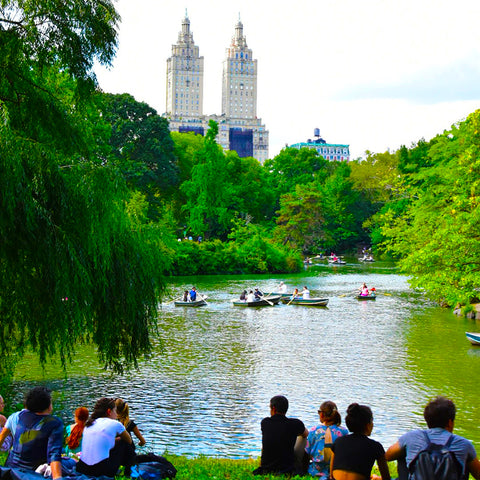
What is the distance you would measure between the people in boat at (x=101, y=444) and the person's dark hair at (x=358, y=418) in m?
2.27

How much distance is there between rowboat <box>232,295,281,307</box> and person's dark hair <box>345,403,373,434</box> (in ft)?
83.5

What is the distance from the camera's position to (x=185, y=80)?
191750mm

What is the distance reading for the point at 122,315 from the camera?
10.3 m

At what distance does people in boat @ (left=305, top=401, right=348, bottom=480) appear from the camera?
6.72m

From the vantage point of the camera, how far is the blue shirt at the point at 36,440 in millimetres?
→ 5902

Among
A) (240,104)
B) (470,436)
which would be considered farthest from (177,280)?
(240,104)

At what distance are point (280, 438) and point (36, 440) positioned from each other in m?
2.37

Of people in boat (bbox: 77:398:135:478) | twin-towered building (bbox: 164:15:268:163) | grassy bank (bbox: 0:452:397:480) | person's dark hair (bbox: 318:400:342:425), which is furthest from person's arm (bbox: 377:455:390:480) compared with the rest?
twin-towered building (bbox: 164:15:268:163)

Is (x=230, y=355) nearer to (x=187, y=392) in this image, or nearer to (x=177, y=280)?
(x=187, y=392)

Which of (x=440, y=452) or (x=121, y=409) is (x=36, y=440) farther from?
(x=440, y=452)

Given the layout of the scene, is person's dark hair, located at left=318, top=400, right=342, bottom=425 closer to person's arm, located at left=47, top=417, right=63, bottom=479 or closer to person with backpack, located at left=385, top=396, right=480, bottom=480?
person with backpack, located at left=385, top=396, right=480, bottom=480

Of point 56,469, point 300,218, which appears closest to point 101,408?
point 56,469

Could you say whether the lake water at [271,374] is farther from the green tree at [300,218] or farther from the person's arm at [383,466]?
the green tree at [300,218]

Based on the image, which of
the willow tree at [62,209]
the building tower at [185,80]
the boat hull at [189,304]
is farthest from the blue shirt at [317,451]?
the building tower at [185,80]
